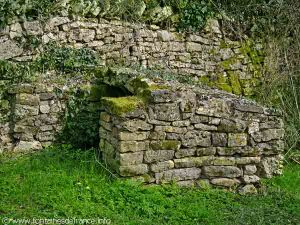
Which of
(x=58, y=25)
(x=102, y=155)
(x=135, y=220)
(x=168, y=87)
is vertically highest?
(x=58, y=25)

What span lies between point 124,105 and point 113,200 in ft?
3.96

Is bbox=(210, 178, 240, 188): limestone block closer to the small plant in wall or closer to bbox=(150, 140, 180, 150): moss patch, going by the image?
bbox=(150, 140, 180, 150): moss patch

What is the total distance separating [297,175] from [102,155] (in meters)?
3.09

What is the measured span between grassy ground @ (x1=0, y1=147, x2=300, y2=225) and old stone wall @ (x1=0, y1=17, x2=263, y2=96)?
8.21ft

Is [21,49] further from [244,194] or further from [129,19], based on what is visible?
[244,194]

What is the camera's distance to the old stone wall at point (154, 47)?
7.63 meters

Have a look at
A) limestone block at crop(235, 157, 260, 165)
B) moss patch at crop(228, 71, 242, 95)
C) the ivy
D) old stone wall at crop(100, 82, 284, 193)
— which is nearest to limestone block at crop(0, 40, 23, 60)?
the ivy

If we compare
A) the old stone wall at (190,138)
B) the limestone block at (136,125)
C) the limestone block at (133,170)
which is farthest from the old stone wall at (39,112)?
the limestone block at (133,170)

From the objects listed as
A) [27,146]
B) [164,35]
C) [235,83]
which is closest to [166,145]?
[27,146]

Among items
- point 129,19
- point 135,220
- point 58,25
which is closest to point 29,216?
point 135,220

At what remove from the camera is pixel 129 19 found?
875 cm

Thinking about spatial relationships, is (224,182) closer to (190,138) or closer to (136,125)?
(190,138)

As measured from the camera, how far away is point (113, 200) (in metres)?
5.15

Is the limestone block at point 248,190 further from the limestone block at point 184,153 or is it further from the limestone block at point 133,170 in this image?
the limestone block at point 133,170
